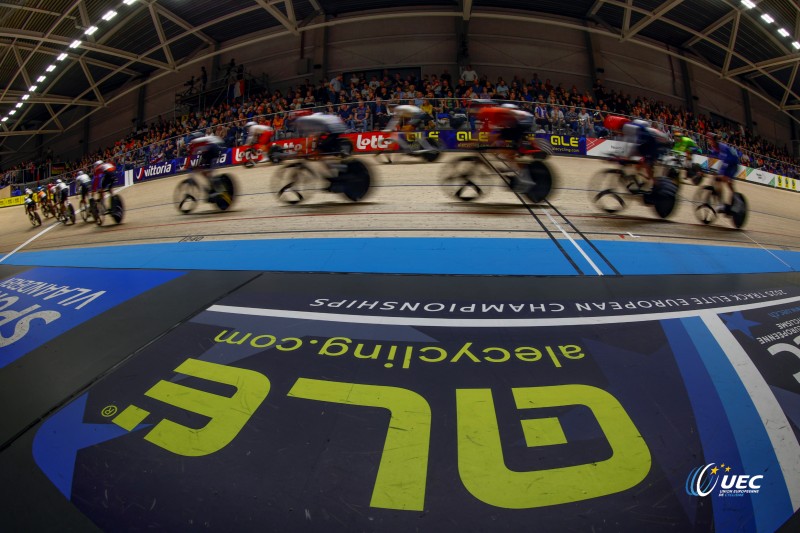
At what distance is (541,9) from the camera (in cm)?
1398

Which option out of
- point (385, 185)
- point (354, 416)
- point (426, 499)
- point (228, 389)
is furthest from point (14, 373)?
point (385, 185)

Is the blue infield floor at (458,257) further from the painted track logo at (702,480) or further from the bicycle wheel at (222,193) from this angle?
the bicycle wheel at (222,193)

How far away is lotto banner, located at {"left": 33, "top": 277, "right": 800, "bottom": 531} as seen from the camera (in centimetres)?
97

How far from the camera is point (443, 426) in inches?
48.4

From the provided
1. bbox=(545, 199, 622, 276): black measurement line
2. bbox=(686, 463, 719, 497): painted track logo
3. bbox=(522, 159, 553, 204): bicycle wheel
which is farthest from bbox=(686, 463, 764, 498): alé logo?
bbox=(522, 159, 553, 204): bicycle wheel

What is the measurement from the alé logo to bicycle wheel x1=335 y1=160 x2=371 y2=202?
3854mm

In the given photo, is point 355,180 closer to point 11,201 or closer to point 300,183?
point 300,183

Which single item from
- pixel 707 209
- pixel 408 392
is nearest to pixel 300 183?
pixel 408 392

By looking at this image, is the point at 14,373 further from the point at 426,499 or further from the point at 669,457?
the point at 669,457

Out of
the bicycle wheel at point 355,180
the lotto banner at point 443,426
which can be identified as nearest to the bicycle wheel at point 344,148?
the bicycle wheel at point 355,180

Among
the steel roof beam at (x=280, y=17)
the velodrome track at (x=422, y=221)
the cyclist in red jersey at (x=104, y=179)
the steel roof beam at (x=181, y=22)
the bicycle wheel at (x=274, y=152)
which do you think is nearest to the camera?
the velodrome track at (x=422, y=221)

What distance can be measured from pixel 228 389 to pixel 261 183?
5720 mm

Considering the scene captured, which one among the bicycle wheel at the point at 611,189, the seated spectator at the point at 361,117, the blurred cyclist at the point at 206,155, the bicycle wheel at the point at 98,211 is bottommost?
the bicycle wheel at the point at 98,211

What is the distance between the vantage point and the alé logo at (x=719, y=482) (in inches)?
40.5
